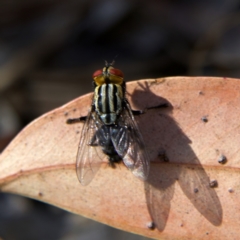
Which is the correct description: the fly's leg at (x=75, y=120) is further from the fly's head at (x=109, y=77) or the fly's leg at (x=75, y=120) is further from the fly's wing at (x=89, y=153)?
the fly's head at (x=109, y=77)

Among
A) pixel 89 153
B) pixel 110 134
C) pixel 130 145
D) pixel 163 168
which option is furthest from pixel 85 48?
pixel 163 168

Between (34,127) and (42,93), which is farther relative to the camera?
(42,93)

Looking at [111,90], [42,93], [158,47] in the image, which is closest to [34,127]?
[111,90]

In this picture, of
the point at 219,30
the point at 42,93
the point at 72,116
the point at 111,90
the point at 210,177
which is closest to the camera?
the point at 210,177

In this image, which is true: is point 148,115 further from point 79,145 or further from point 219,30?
point 219,30

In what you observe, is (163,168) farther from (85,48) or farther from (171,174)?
(85,48)

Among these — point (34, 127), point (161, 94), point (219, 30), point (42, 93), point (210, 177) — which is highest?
point (219, 30)

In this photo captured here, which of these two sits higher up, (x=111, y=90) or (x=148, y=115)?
(x=111, y=90)
